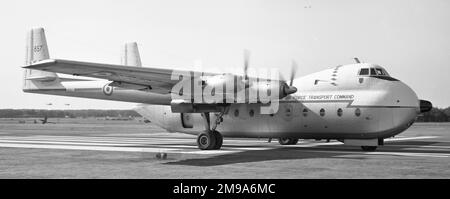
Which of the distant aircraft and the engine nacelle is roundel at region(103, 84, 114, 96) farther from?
the engine nacelle

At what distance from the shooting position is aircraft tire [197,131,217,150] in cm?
2308

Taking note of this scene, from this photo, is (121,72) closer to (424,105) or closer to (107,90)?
(107,90)

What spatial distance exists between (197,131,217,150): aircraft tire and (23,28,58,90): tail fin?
11.5 meters

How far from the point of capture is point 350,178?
484 inches

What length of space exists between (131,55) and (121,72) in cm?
1452

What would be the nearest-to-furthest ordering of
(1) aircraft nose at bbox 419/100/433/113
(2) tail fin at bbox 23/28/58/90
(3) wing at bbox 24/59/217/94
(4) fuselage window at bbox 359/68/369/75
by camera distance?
(3) wing at bbox 24/59/217/94, (1) aircraft nose at bbox 419/100/433/113, (4) fuselage window at bbox 359/68/369/75, (2) tail fin at bbox 23/28/58/90

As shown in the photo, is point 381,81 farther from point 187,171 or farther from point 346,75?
point 187,171

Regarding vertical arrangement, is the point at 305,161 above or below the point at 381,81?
below

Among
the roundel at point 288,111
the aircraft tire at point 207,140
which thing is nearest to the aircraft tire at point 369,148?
the roundel at point 288,111

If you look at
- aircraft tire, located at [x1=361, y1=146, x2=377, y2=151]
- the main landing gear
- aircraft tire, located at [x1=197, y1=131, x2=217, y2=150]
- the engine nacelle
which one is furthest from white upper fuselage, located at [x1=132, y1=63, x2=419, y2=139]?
aircraft tire, located at [x1=197, y1=131, x2=217, y2=150]

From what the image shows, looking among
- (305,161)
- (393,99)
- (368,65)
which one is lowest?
(305,161)

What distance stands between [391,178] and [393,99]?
9311 mm

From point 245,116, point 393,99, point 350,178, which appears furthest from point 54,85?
point 350,178

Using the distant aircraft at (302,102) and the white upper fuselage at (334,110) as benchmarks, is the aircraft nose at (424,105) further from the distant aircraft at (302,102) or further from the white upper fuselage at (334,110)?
the white upper fuselage at (334,110)
